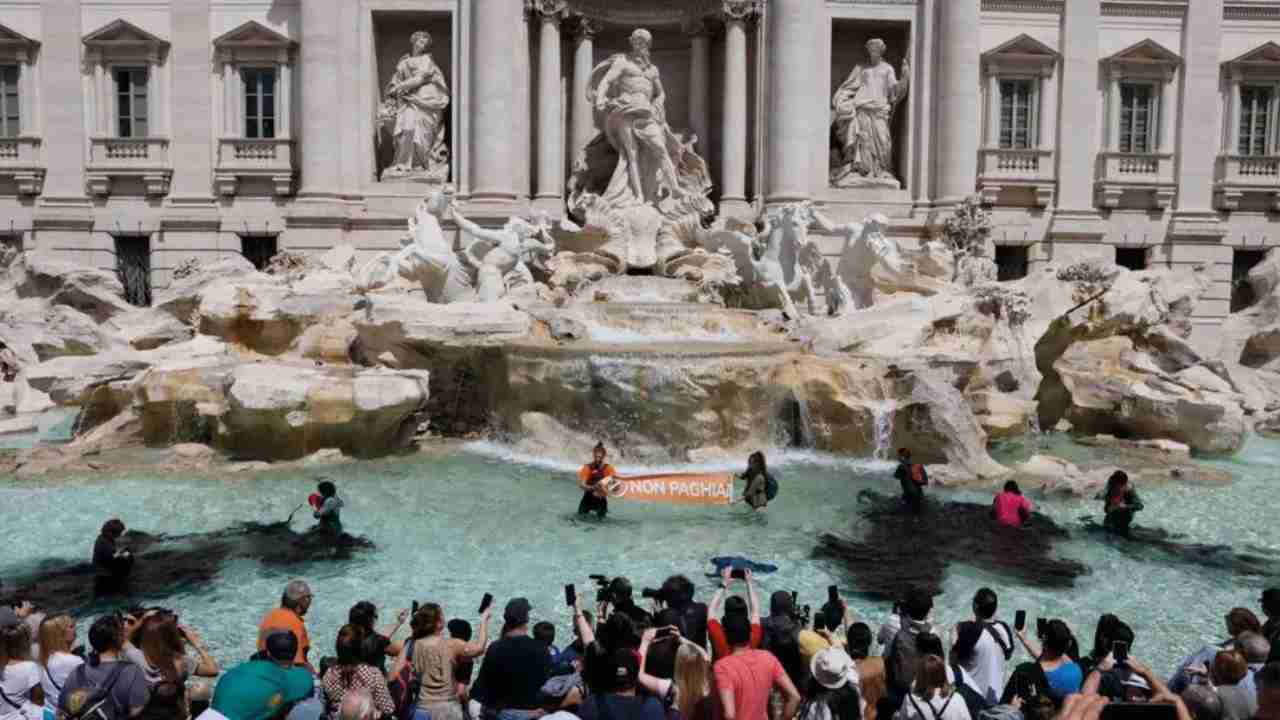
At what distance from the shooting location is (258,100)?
2009 centimetres

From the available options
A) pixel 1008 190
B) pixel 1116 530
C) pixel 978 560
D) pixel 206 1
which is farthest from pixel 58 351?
pixel 1008 190

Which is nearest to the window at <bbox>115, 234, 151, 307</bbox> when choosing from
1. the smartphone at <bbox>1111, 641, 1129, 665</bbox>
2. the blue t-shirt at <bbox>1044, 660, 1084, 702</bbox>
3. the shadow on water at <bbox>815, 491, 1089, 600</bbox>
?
the shadow on water at <bbox>815, 491, 1089, 600</bbox>

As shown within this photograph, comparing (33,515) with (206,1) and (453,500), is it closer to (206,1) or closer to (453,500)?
(453,500)

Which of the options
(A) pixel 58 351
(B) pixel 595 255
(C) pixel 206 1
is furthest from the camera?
(C) pixel 206 1

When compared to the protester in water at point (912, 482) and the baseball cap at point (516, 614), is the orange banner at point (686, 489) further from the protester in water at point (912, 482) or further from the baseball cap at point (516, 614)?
the baseball cap at point (516, 614)

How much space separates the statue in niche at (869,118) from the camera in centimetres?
2045

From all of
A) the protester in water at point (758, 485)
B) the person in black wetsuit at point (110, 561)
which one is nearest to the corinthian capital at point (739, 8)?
the protester in water at point (758, 485)

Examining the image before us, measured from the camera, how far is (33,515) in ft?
32.4

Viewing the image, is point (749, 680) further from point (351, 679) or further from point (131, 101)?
point (131, 101)

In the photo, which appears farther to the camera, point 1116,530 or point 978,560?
point 1116,530

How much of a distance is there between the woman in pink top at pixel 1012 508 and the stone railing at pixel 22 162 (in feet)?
64.8

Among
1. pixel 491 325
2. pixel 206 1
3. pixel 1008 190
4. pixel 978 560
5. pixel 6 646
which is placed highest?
pixel 206 1

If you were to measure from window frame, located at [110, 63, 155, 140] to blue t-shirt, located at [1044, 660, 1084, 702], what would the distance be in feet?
66.7

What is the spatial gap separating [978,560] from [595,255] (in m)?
11.1
